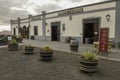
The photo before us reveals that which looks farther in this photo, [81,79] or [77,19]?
[77,19]

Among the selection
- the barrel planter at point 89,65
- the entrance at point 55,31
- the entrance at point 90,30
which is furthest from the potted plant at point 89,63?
the entrance at point 55,31

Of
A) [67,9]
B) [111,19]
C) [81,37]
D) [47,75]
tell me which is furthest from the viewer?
[67,9]

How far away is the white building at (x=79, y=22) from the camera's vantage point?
14188 millimetres

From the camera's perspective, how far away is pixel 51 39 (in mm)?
22859

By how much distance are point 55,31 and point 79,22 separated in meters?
5.91

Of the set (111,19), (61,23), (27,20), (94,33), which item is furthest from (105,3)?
(27,20)

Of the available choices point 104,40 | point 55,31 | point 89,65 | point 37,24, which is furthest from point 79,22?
point 89,65

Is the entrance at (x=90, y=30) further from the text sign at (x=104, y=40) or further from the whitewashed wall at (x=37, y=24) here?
the whitewashed wall at (x=37, y=24)

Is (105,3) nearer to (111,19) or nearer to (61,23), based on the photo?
(111,19)

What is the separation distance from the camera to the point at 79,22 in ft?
58.4

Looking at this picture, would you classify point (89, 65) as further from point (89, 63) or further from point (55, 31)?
point (55, 31)

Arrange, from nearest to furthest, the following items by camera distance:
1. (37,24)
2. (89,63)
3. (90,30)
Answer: (89,63), (90,30), (37,24)

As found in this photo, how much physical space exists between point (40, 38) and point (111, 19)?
48.6 feet

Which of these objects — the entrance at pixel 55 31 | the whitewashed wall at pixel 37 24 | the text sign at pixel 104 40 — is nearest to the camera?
the text sign at pixel 104 40
